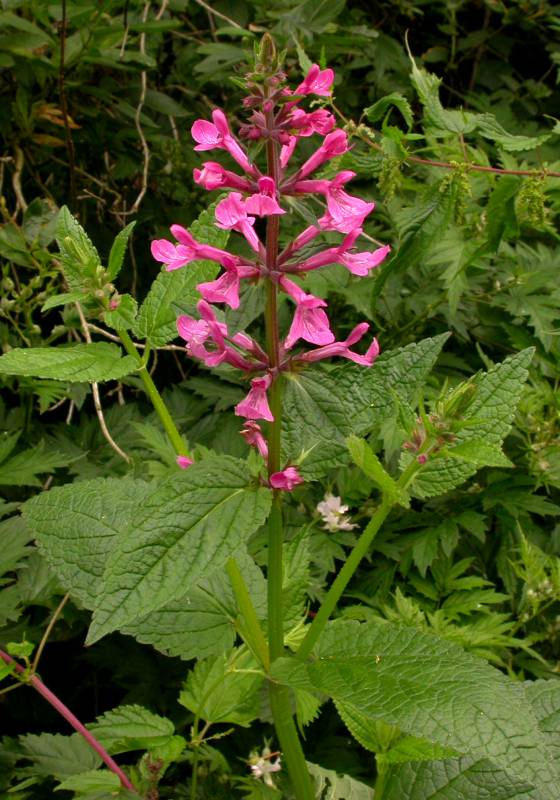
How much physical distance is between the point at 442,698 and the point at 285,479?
0.32 meters

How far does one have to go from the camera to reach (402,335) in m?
2.22

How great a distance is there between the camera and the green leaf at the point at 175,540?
856 millimetres

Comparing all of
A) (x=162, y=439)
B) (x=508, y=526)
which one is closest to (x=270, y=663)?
(x=162, y=439)

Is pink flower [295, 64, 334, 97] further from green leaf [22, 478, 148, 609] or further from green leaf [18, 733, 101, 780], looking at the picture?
green leaf [18, 733, 101, 780]

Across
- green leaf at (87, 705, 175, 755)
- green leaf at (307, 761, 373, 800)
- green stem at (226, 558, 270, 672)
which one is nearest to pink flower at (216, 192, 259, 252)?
green stem at (226, 558, 270, 672)

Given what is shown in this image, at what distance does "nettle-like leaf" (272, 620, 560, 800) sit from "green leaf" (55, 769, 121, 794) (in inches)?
19.5

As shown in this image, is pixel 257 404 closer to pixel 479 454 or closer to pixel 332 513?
pixel 479 454

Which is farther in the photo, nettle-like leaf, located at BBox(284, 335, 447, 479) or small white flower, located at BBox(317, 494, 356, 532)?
small white flower, located at BBox(317, 494, 356, 532)

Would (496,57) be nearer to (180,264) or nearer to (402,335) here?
(402,335)

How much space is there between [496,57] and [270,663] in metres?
3.02

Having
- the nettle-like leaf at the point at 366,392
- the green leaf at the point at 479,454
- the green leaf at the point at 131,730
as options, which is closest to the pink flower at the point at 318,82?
the nettle-like leaf at the point at 366,392

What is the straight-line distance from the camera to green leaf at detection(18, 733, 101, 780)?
1.51 metres

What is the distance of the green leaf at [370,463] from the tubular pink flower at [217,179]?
341 mm

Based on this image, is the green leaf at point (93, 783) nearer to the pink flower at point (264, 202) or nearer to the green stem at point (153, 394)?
the green stem at point (153, 394)
